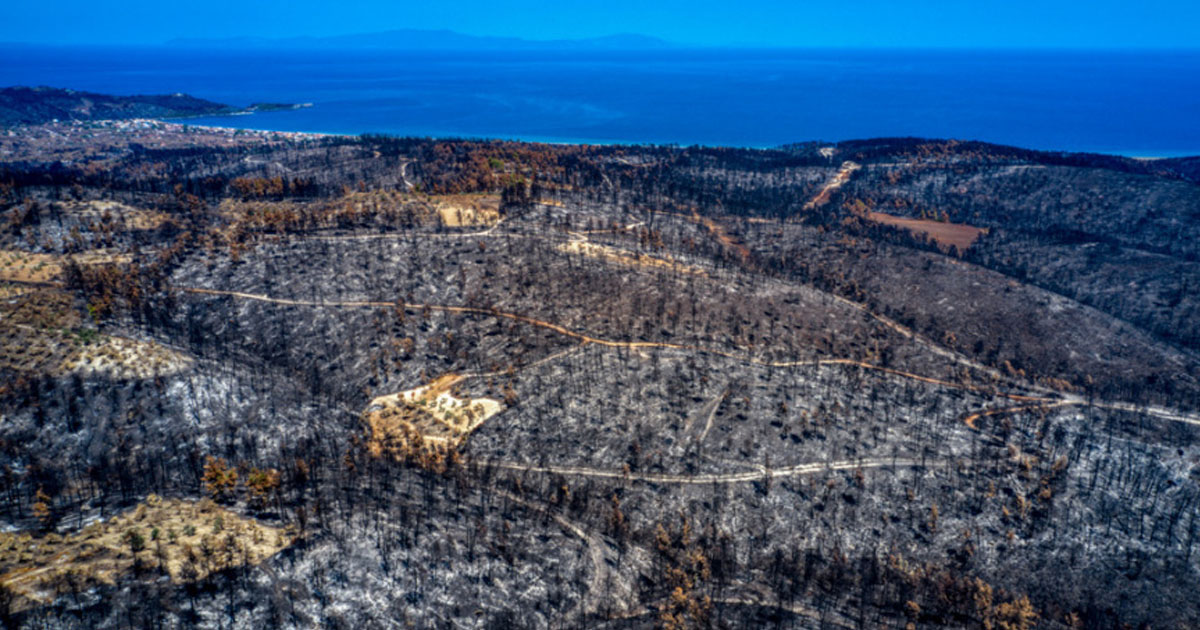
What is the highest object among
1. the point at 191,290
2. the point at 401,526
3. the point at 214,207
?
the point at 214,207

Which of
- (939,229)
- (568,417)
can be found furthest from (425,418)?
(939,229)

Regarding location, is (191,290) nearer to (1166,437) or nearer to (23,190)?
(23,190)

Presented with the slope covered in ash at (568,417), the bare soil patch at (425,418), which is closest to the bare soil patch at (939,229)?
the slope covered in ash at (568,417)

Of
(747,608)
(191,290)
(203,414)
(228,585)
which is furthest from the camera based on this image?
(191,290)

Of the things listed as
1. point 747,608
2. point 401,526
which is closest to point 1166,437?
point 747,608

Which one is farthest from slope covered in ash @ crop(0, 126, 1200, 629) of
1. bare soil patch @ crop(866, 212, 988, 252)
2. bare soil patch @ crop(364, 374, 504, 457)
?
bare soil patch @ crop(866, 212, 988, 252)

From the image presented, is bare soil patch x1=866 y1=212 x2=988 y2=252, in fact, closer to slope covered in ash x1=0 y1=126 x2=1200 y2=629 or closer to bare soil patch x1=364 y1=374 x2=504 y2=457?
slope covered in ash x1=0 y1=126 x2=1200 y2=629

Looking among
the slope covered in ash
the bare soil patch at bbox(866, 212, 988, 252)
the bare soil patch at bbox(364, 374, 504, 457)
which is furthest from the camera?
the bare soil patch at bbox(866, 212, 988, 252)

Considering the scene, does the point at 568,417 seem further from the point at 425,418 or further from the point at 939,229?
the point at 939,229

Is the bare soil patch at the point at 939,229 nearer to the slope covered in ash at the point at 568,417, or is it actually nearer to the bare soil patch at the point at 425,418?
the slope covered in ash at the point at 568,417
